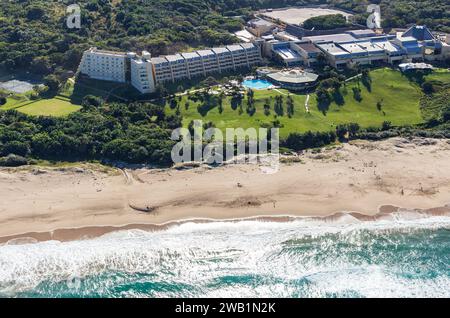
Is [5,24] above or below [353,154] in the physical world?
above

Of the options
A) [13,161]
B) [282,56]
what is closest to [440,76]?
[282,56]

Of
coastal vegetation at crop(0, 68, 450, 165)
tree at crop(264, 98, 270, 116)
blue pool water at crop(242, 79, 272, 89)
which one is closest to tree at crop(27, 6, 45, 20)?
coastal vegetation at crop(0, 68, 450, 165)

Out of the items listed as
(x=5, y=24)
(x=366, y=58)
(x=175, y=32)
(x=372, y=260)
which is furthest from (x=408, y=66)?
→ (x=5, y=24)

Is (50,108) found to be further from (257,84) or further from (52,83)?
(257,84)

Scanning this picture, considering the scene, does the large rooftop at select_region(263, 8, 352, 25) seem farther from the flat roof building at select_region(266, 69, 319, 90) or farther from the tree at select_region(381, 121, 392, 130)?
the tree at select_region(381, 121, 392, 130)

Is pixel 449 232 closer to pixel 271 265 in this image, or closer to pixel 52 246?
pixel 271 265
